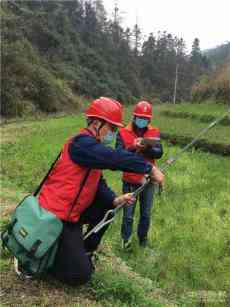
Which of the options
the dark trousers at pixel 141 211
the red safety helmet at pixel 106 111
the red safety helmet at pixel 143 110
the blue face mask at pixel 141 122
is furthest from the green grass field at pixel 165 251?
the red safety helmet at pixel 143 110

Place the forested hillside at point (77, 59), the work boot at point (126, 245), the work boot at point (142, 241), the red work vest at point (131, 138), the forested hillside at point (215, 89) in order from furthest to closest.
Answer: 1. the forested hillside at point (77, 59)
2. the forested hillside at point (215, 89)
3. the work boot at point (142, 241)
4. the work boot at point (126, 245)
5. the red work vest at point (131, 138)

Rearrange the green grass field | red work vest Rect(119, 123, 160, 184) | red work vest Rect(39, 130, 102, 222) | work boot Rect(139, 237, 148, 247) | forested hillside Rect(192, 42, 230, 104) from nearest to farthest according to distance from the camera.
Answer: red work vest Rect(39, 130, 102, 222)
the green grass field
red work vest Rect(119, 123, 160, 184)
work boot Rect(139, 237, 148, 247)
forested hillside Rect(192, 42, 230, 104)

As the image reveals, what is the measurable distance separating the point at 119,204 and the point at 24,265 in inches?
39.4

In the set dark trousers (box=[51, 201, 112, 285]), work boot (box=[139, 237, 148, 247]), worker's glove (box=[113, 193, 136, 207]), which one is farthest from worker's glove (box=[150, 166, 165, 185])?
work boot (box=[139, 237, 148, 247])

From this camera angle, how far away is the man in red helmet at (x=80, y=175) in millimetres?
3943

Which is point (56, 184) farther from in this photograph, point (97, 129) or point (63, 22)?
point (63, 22)

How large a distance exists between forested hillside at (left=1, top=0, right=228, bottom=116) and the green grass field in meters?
15.5

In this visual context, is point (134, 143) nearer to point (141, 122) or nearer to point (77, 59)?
point (141, 122)

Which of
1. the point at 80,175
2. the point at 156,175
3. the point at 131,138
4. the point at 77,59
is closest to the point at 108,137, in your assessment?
the point at 80,175

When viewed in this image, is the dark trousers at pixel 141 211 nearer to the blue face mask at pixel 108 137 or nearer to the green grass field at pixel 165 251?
the green grass field at pixel 165 251

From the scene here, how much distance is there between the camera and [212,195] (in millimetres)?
9781

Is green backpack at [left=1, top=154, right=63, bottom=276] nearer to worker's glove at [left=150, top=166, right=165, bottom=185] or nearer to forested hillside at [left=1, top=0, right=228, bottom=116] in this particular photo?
worker's glove at [left=150, top=166, right=165, bottom=185]

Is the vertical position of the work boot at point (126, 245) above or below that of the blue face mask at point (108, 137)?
below

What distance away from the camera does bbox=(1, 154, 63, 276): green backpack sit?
3.90 meters
